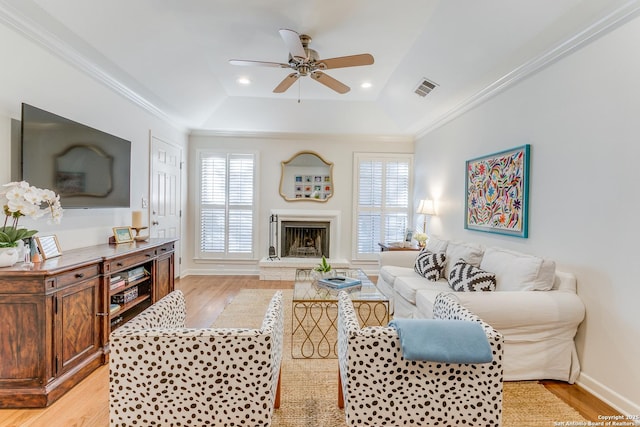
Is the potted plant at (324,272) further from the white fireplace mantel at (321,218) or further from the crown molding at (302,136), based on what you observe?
the crown molding at (302,136)

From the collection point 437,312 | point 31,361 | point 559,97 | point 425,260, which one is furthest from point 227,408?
point 559,97

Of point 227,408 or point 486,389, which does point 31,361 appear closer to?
point 227,408

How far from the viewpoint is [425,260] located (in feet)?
Answer: 12.1

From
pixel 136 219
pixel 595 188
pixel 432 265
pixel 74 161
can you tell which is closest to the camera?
pixel 595 188

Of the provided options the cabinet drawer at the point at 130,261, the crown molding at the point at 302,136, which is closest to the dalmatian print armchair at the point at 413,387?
the cabinet drawer at the point at 130,261

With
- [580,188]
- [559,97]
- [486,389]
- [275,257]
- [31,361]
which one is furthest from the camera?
[275,257]

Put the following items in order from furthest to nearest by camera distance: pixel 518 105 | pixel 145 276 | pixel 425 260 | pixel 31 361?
pixel 425 260
pixel 145 276
pixel 518 105
pixel 31 361

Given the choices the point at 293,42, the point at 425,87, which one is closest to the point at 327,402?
the point at 293,42

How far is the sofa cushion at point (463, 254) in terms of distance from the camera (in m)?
3.21

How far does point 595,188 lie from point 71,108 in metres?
4.31

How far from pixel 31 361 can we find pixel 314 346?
6.68 feet

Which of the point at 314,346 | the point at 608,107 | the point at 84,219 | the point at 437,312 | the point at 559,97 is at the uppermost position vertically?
the point at 559,97

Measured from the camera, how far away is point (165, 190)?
15.9 ft

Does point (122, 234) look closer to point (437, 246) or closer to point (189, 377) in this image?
point (189, 377)
